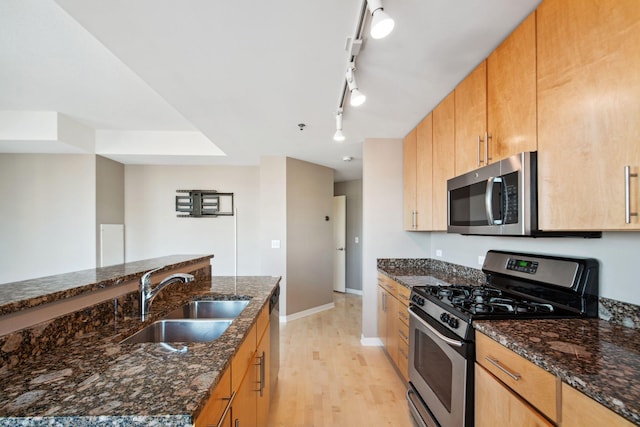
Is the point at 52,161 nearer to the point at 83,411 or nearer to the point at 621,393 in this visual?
the point at 83,411

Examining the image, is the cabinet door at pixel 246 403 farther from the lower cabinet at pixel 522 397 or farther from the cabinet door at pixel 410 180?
the cabinet door at pixel 410 180

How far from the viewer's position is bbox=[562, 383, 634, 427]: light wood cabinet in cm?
71

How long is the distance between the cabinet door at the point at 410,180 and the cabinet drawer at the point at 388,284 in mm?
574

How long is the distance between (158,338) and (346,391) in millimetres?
1611

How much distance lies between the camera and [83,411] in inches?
24.5

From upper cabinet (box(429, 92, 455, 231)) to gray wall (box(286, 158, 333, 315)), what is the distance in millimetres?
2177

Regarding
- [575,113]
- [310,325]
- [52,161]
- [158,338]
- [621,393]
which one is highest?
[52,161]

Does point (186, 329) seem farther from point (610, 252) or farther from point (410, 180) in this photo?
point (410, 180)

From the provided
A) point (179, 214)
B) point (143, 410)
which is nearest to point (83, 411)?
point (143, 410)

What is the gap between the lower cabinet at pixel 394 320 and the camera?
223cm

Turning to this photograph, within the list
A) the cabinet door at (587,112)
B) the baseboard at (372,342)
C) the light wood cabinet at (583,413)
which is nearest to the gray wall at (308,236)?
the baseboard at (372,342)

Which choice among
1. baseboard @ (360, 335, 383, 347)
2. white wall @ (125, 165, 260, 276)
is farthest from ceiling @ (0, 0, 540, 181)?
baseboard @ (360, 335, 383, 347)

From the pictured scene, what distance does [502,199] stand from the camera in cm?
149

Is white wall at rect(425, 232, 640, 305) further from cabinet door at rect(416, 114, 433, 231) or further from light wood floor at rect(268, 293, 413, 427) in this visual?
light wood floor at rect(268, 293, 413, 427)
